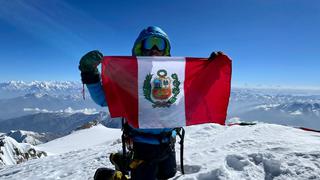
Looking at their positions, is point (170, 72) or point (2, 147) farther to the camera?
point (2, 147)

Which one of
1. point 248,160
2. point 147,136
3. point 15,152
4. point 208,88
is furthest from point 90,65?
point 15,152

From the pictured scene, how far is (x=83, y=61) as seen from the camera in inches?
246

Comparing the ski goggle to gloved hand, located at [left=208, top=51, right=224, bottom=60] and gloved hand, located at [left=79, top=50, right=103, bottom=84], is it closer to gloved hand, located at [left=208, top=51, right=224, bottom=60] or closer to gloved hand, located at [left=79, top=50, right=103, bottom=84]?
gloved hand, located at [left=79, top=50, right=103, bottom=84]

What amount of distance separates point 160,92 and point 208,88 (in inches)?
53.8

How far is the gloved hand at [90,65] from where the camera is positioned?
625 cm

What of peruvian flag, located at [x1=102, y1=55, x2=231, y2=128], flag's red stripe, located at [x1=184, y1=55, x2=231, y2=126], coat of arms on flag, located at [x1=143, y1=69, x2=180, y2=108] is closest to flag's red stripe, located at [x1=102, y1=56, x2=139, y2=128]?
peruvian flag, located at [x1=102, y1=55, x2=231, y2=128]

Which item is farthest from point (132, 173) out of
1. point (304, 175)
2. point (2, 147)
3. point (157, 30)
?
point (2, 147)

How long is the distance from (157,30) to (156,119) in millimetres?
1920

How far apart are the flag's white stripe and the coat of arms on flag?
72 mm

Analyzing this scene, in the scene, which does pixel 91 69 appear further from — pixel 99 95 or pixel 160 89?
pixel 160 89

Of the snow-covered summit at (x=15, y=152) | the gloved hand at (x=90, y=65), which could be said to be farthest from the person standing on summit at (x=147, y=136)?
the snow-covered summit at (x=15, y=152)

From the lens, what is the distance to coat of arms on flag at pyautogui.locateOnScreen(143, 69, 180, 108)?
6.87 meters

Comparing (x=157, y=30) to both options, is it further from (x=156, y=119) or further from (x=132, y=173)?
(x=132, y=173)

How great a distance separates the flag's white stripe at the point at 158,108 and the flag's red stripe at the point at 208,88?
0.29 metres
